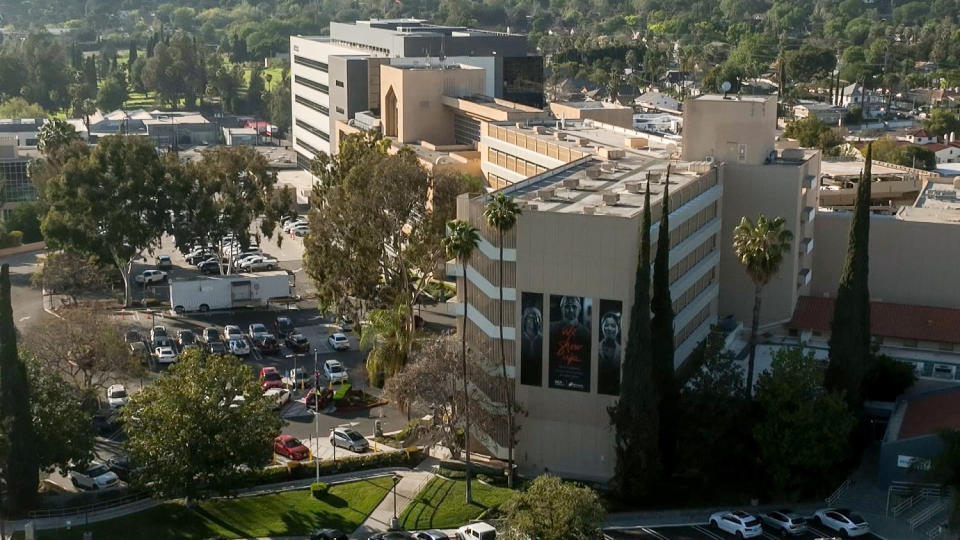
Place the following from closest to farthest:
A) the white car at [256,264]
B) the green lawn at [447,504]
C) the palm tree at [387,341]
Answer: the green lawn at [447,504] → the palm tree at [387,341] → the white car at [256,264]

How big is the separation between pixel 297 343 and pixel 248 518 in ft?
80.7

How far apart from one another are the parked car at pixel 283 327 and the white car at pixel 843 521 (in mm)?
40558

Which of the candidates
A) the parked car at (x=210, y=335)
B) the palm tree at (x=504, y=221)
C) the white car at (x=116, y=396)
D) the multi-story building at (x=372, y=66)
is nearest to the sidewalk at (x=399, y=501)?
the palm tree at (x=504, y=221)

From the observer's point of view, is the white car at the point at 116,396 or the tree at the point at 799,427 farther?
the white car at the point at 116,396

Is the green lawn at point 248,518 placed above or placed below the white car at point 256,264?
below

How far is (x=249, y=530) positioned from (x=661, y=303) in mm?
21273

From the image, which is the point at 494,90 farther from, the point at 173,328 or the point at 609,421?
the point at 609,421

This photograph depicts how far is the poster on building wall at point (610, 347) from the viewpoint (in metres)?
56.2

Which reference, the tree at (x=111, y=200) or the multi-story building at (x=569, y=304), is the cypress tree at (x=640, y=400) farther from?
the tree at (x=111, y=200)

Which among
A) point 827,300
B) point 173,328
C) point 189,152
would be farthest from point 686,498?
point 189,152

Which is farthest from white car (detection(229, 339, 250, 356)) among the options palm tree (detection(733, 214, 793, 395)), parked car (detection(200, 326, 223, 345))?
palm tree (detection(733, 214, 793, 395))

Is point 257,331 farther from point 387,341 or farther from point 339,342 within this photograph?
point 387,341

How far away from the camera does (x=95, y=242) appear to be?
285 ft

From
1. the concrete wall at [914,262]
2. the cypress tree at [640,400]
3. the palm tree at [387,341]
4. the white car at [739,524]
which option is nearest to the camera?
the white car at [739,524]
